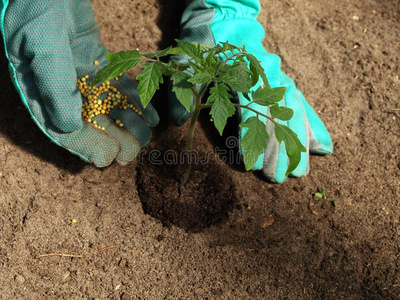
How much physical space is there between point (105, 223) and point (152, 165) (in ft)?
0.93

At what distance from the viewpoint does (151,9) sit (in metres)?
2.26

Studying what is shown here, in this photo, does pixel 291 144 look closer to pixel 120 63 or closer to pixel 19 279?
pixel 120 63

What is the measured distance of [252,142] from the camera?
1341mm

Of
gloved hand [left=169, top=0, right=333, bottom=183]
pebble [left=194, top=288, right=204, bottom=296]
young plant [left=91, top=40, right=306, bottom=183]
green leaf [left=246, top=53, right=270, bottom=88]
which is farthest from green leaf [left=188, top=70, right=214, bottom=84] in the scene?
pebble [left=194, top=288, right=204, bottom=296]

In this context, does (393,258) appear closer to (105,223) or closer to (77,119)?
(105,223)

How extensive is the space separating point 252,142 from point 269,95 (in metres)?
0.17

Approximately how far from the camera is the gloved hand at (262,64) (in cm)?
188

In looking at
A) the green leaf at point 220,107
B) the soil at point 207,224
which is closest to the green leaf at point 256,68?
the green leaf at point 220,107

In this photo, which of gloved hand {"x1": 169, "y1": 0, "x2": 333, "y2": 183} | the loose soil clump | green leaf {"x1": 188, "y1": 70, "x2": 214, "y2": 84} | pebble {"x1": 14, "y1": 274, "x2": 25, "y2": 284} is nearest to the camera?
green leaf {"x1": 188, "y1": 70, "x2": 214, "y2": 84}

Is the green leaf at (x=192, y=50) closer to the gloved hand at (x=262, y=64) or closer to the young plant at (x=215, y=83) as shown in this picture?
the young plant at (x=215, y=83)

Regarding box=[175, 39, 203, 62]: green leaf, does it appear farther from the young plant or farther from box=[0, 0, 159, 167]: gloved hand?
box=[0, 0, 159, 167]: gloved hand

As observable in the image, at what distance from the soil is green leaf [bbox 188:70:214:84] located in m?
0.62

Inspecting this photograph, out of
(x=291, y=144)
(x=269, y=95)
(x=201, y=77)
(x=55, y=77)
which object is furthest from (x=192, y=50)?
(x=55, y=77)

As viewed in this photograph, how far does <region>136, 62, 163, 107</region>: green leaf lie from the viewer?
130 cm
